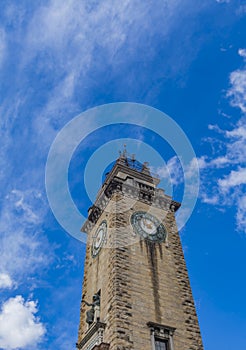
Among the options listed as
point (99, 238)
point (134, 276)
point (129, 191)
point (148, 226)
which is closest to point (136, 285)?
point (134, 276)

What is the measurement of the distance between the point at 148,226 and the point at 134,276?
4959 mm

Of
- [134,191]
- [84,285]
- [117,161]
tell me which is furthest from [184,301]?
[117,161]

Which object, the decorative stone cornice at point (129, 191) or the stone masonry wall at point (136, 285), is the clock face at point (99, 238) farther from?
the decorative stone cornice at point (129, 191)

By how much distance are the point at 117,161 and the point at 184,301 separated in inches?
566

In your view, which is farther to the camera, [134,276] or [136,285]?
[134,276]

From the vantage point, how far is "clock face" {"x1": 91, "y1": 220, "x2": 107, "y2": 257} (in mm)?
26959

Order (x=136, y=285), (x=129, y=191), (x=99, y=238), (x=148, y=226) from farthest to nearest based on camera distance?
(x=129, y=191) → (x=99, y=238) → (x=148, y=226) → (x=136, y=285)

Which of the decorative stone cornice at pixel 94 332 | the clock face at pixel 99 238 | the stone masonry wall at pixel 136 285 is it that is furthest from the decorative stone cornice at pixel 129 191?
the decorative stone cornice at pixel 94 332

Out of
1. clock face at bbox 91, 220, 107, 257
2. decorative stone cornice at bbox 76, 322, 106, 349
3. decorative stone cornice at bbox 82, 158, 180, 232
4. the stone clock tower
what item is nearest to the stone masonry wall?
the stone clock tower

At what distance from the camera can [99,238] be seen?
27750 mm

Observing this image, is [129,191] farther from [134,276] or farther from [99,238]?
[134,276]

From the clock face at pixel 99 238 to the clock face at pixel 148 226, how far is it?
7.42ft

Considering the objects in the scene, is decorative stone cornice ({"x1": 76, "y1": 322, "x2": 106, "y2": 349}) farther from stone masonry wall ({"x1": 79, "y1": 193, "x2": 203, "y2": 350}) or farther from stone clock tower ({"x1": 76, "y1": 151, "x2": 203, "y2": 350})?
stone masonry wall ({"x1": 79, "y1": 193, "x2": 203, "y2": 350})

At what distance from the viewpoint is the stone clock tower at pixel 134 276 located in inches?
803
